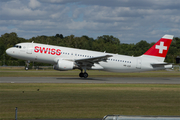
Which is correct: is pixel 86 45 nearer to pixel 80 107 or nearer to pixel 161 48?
pixel 161 48

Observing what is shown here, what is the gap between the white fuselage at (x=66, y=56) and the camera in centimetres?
3606

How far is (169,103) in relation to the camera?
1648 cm

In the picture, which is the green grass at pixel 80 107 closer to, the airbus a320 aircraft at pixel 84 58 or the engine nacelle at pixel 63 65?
the engine nacelle at pixel 63 65

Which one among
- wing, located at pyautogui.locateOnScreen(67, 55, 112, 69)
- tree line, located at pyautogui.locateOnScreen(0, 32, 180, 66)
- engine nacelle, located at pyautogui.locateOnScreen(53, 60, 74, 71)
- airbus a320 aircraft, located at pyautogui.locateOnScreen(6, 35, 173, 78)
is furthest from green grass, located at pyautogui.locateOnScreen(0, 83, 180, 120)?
tree line, located at pyautogui.locateOnScreen(0, 32, 180, 66)

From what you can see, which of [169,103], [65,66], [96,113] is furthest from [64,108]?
[65,66]

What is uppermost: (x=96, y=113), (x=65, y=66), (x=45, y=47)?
(x=45, y=47)

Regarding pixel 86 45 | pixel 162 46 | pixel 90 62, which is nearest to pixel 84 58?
pixel 90 62

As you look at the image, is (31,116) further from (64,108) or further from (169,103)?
(169,103)

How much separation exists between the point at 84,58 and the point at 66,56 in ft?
8.91

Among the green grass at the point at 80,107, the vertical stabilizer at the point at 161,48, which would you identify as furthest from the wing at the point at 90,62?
the green grass at the point at 80,107

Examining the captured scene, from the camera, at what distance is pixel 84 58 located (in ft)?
122

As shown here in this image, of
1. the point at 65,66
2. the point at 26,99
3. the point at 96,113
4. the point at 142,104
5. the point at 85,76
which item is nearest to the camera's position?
the point at 96,113

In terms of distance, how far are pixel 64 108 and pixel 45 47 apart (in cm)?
2298

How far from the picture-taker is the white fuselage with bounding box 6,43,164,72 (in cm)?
3606
